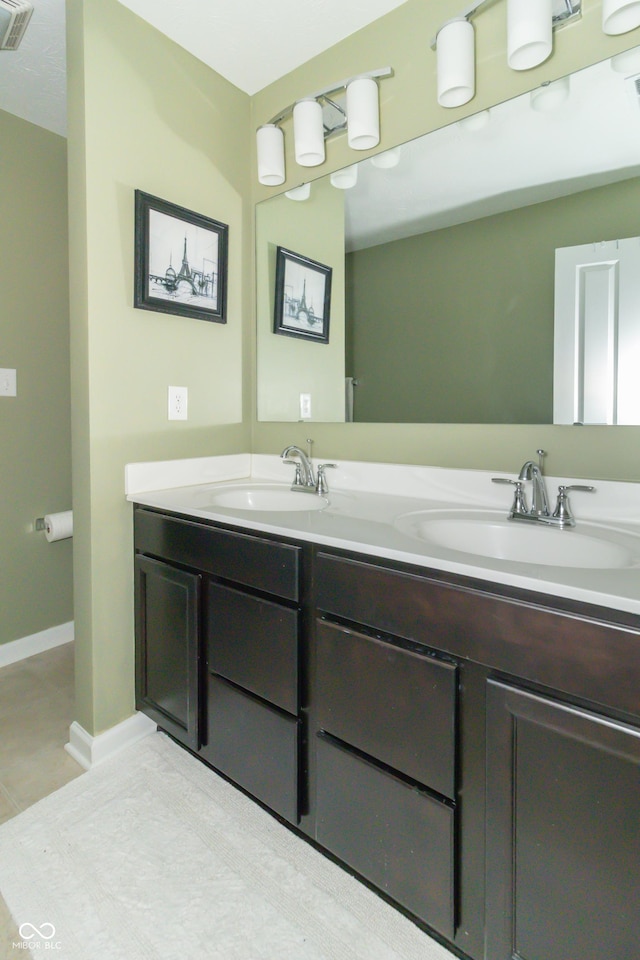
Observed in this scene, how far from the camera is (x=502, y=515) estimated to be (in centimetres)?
127

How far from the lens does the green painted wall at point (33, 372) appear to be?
211cm

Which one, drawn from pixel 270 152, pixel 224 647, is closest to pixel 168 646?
pixel 224 647

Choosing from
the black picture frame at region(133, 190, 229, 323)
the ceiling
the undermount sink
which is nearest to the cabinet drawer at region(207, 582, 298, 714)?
the undermount sink

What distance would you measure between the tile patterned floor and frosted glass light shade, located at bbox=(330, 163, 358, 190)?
207 cm

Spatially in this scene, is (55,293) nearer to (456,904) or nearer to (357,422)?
(357,422)

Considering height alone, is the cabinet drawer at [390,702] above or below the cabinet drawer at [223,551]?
below

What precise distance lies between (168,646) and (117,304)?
41.8 inches

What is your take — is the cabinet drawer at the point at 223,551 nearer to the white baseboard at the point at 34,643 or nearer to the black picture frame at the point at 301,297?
the black picture frame at the point at 301,297

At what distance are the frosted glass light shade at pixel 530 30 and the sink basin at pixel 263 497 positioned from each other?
1261 millimetres

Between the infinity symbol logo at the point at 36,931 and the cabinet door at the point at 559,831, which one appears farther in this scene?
the infinity symbol logo at the point at 36,931

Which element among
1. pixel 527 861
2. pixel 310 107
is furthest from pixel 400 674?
pixel 310 107

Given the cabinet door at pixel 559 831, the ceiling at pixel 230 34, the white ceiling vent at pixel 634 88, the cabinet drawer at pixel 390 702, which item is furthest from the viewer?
the ceiling at pixel 230 34

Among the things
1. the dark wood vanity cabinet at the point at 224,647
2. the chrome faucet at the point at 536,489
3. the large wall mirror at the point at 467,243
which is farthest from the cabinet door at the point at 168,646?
the chrome faucet at the point at 536,489

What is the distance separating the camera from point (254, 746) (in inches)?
48.9
